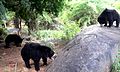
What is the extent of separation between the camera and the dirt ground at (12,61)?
7.67m

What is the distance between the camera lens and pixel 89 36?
711 cm

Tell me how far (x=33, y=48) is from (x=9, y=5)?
7.50 feet

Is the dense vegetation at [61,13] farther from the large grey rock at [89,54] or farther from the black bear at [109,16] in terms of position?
the large grey rock at [89,54]

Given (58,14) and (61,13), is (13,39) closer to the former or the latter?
(58,14)

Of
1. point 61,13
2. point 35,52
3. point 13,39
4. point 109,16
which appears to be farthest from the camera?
point 61,13

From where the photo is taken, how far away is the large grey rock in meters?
5.85

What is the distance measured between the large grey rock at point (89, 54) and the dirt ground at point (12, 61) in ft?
4.19

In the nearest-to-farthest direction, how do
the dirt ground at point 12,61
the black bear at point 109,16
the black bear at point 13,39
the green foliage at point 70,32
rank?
the dirt ground at point 12,61, the black bear at point 109,16, the black bear at point 13,39, the green foliage at point 70,32

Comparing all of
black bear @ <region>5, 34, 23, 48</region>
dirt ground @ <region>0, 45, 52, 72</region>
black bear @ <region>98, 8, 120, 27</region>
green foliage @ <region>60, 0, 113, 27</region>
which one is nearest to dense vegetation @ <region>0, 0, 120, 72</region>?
green foliage @ <region>60, 0, 113, 27</region>

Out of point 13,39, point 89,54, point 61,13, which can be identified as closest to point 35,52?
point 89,54

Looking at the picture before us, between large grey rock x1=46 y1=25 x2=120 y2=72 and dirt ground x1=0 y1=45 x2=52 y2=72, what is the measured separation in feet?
4.19

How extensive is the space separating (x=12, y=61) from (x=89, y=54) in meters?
3.04

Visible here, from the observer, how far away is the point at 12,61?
8.52 metres

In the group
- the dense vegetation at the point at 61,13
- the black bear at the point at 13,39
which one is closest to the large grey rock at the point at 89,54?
the dense vegetation at the point at 61,13
